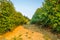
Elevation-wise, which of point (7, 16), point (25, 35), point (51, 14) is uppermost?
point (7, 16)

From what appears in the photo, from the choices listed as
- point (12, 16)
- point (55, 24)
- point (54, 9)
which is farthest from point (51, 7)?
point (12, 16)

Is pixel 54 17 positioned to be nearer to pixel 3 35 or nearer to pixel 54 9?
pixel 54 9

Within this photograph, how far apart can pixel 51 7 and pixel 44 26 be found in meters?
2.07

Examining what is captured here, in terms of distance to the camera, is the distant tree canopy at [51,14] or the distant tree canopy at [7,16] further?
the distant tree canopy at [7,16]

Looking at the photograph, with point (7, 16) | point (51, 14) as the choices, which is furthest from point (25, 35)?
point (51, 14)

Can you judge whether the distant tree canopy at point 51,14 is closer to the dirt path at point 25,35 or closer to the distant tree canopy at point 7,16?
the dirt path at point 25,35

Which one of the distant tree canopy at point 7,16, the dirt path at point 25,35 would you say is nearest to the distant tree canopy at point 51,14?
the dirt path at point 25,35

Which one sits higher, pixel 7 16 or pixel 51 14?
pixel 7 16

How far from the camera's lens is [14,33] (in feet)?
48.1

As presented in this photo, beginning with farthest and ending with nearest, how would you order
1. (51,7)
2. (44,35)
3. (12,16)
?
(12,16)
(51,7)
(44,35)

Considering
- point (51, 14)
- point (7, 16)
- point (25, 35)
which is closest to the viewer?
point (25, 35)

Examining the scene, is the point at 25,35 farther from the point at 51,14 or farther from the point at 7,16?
the point at 51,14

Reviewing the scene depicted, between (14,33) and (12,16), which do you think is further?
(12,16)

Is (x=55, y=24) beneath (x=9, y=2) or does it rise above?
beneath
